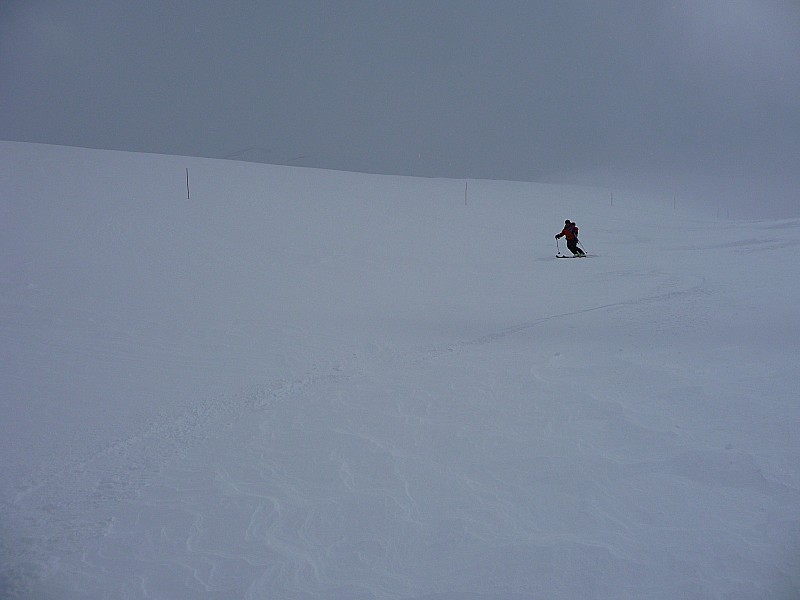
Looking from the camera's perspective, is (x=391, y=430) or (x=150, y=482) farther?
(x=391, y=430)

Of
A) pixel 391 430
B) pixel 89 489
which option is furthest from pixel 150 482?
pixel 391 430

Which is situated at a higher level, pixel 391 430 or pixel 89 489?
pixel 391 430

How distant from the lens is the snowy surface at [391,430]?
2.60 m

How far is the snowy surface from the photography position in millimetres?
2600

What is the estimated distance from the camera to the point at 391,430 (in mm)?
4055

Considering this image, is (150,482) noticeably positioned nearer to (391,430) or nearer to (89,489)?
(89,489)

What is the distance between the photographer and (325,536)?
9.40ft

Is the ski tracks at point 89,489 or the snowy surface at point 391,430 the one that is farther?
the ski tracks at point 89,489

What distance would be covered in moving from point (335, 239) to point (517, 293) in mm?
5456

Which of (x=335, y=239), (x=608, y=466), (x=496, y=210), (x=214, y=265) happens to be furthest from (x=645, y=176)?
(x=608, y=466)

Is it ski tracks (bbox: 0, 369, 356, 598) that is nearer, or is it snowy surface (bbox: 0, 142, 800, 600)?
snowy surface (bbox: 0, 142, 800, 600)

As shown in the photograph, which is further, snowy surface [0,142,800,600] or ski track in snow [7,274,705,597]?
ski track in snow [7,274,705,597]

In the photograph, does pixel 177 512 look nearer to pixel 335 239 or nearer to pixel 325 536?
pixel 325 536

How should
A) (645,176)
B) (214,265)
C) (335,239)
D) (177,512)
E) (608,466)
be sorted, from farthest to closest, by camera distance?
(645,176) → (335,239) → (214,265) → (608,466) → (177,512)
